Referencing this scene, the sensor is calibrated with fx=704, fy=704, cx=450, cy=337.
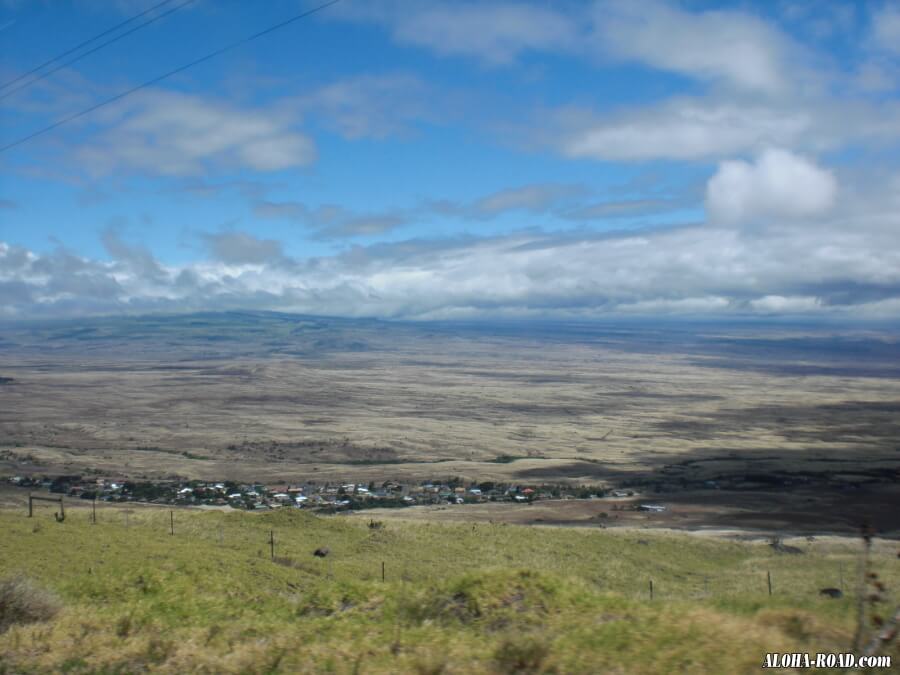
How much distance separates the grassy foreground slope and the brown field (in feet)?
92.0

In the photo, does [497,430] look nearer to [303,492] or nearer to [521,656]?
[303,492]

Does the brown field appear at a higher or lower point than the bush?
lower

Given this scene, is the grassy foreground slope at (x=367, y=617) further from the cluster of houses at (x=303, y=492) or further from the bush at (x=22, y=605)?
the cluster of houses at (x=303, y=492)

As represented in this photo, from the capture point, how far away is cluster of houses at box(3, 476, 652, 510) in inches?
1932

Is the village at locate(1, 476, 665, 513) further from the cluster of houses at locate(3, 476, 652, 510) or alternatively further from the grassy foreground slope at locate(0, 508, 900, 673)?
the grassy foreground slope at locate(0, 508, 900, 673)

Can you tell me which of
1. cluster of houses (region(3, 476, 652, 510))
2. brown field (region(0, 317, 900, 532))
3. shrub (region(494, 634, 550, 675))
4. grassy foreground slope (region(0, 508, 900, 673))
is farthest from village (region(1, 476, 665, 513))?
shrub (region(494, 634, 550, 675))

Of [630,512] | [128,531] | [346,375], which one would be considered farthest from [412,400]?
[128,531]

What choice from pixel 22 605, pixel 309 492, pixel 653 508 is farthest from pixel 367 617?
pixel 309 492

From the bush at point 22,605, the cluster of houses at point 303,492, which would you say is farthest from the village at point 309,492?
the bush at point 22,605

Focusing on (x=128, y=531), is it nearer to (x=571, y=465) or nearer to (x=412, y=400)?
(x=571, y=465)

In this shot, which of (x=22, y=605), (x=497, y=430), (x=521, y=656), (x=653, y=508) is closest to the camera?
(x=521, y=656)

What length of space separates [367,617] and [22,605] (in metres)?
5.29

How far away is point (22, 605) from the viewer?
1077cm

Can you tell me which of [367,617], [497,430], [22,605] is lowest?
[497,430]
